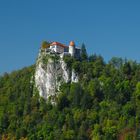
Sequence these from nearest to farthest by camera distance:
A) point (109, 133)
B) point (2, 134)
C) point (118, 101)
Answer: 1. point (109, 133)
2. point (118, 101)
3. point (2, 134)

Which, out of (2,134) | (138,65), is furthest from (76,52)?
(2,134)

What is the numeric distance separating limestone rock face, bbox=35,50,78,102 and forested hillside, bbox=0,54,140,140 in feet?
5.22

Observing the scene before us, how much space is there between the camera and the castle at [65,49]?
488 feet

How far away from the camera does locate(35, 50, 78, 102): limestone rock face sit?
145875mm

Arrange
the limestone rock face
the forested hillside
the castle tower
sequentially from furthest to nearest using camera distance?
the castle tower → the limestone rock face → the forested hillside

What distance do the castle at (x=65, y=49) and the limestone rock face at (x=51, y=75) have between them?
1.27m

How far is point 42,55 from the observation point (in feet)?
494

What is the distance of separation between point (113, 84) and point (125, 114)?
11.9 meters

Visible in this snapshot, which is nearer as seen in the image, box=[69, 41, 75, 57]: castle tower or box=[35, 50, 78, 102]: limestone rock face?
box=[35, 50, 78, 102]: limestone rock face

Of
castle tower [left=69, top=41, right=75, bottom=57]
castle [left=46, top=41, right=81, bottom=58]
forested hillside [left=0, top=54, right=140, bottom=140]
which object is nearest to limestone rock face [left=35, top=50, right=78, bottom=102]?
castle [left=46, top=41, right=81, bottom=58]

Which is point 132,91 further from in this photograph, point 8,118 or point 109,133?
point 8,118

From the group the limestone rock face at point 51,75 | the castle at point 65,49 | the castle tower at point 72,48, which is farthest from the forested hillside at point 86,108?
the castle tower at point 72,48

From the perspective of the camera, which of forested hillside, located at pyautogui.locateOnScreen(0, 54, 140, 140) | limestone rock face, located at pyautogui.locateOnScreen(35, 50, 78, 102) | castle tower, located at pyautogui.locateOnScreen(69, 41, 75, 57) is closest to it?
forested hillside, located at pyautogui.locateOnScreen(0, 54, 140, 140)

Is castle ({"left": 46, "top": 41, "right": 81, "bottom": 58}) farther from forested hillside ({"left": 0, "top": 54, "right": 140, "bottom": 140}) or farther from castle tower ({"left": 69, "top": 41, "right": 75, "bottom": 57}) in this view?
forested hillside ({"left": 0, "top": 54, "right": 140, "bottom": 140})
